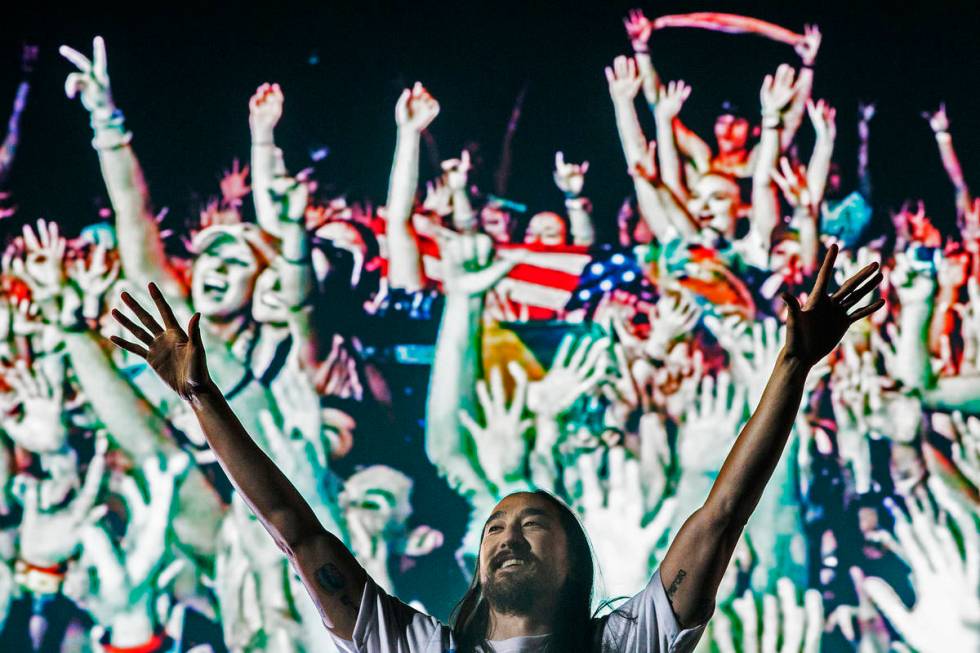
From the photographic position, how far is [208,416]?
1.17 metres

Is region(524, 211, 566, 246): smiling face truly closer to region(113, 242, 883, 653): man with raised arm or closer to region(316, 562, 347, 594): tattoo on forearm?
region(113, 242, 883, 653): man with raised arm

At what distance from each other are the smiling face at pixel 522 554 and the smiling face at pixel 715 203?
1677 millimetres

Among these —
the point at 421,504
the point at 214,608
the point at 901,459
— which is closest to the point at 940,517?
the point at 901,459

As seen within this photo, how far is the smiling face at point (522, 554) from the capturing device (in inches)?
48.3

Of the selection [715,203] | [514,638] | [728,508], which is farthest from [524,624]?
[715,203]

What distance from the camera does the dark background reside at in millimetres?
2852

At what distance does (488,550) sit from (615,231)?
5.39 feet

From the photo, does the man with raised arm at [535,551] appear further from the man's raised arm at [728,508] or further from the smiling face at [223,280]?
the smiling face at [223,280]

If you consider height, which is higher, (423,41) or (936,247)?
(423,41)

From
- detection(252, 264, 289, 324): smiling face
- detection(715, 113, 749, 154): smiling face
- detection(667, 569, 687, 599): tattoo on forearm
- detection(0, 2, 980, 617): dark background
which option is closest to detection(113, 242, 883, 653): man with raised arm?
detection(667, 569, 687, 599): tattoo on forearm

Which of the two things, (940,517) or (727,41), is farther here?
(727,41)

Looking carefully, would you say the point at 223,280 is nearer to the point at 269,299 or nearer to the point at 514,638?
the point at 269,299

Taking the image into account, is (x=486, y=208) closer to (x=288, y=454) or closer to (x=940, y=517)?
(x=288, y=454)

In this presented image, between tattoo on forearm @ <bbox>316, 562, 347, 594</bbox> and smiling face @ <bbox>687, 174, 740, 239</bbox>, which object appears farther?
smiling face @ <bbox>687, 174, 740, 239</bbox>
